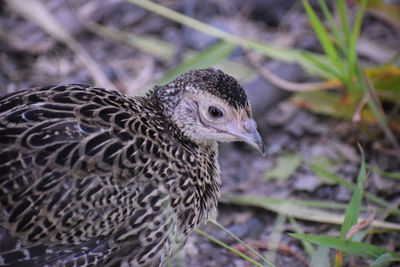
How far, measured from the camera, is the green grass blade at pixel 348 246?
9.85 feet

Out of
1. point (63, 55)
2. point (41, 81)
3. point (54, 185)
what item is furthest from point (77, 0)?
point (54, 185)

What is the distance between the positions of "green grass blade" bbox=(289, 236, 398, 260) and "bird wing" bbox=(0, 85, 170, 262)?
88 cm

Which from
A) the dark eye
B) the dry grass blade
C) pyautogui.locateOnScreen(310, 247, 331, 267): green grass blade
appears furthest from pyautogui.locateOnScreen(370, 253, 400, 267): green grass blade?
the dry grass blade

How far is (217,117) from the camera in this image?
3.16 metres

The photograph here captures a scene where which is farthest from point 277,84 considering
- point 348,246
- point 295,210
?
point 348,246

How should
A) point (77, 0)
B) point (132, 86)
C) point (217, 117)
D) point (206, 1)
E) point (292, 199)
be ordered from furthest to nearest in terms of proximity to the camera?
point (206, 1) < point (77, 0) < point (132, 86) < point (292, 199) < point (217, 117)

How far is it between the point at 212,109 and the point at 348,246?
1025mm

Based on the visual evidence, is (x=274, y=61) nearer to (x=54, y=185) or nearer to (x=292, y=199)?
(x=292, y=199)

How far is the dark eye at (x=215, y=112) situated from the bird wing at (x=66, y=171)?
38 cm

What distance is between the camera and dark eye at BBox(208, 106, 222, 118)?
3.14 m

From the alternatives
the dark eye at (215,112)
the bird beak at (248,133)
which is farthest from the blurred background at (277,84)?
the dark eye at (215,112)

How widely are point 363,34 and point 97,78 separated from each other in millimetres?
2534

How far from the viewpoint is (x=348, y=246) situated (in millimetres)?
3086

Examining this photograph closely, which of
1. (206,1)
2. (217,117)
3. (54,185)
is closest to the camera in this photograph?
(54,185)
